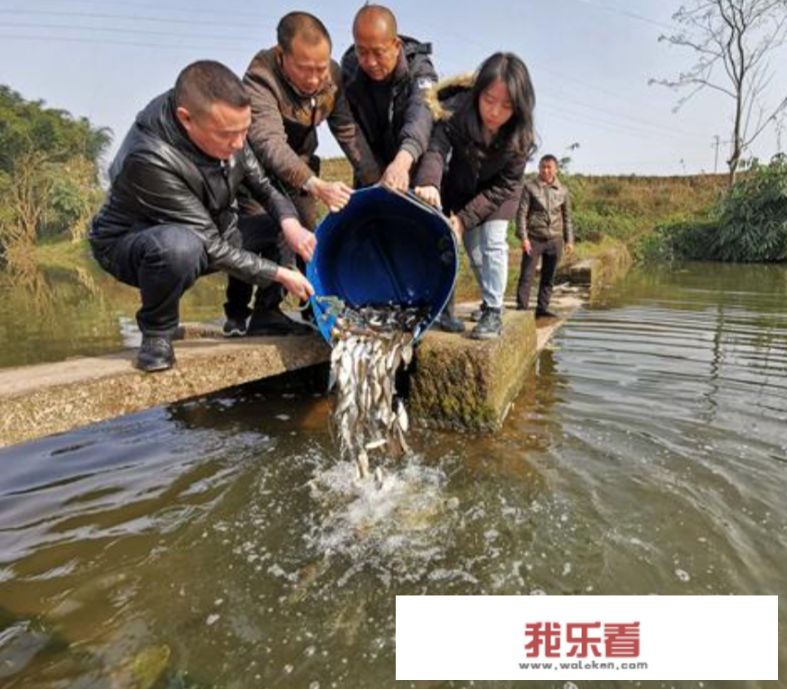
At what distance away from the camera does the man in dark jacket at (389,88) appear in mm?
3199

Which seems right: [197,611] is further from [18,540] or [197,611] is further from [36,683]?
[18,540]

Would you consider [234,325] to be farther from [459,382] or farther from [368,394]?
[459,382]

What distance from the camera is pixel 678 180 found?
1109 inches

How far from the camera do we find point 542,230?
21.5ft

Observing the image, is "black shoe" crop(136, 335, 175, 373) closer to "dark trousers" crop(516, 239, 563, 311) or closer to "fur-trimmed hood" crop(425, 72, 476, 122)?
"fur-trimmed hood" crop(425, 72, 476, 122)

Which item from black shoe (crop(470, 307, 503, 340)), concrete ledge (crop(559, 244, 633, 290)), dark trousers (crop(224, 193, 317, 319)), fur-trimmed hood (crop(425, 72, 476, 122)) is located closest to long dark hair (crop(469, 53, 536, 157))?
fur-trimmed hood (crop(425, 72, 476, 122))

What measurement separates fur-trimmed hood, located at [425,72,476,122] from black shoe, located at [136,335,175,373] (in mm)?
1947

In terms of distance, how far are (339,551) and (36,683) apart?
993 mm

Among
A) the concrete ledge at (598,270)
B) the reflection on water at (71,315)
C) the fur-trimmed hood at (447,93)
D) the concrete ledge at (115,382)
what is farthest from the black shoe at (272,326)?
the concrete ledge at (598,270)

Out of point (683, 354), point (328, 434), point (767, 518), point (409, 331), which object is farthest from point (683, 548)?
point (683, 354)

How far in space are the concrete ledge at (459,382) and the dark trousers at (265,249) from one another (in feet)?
3.32

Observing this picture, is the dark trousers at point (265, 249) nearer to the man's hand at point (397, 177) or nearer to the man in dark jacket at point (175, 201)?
the man in dark jacket at point (175, 201)

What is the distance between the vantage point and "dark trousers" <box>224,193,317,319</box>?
3.52 m

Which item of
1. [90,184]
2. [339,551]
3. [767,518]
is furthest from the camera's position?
[90,184]
